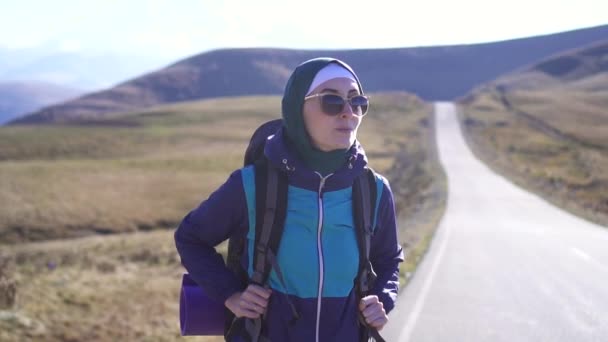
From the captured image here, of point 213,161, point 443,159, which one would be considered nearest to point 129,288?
point 443,159

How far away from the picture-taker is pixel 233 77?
180 m

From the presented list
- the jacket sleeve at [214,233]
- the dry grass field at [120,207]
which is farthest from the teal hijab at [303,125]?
the dry grass field at [120,207]

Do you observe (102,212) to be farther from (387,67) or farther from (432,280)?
(387,67)

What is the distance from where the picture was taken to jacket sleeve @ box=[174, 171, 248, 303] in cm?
261

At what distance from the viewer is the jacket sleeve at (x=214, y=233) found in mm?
2611

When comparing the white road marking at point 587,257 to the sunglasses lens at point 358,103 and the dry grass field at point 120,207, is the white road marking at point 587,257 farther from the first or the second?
the sunglasses lens at point 358,103

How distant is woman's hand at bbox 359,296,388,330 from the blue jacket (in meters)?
0.06

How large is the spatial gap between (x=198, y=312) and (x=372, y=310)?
76 centimetres

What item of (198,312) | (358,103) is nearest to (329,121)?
(358,103)

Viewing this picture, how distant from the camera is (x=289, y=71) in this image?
574 feet

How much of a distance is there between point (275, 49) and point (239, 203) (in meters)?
189

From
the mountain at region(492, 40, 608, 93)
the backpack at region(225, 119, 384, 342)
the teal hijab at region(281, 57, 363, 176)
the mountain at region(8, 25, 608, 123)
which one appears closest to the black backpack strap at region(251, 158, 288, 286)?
the backpack at region(225, 119, 384, 342)

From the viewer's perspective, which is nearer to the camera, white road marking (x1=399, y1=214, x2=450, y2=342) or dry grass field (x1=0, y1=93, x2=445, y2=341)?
white road marking (x1=399, y1=214, x2=450, y2=342)

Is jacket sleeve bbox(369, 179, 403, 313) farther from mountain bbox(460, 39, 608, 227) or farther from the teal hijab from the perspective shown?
mountain bbox(460, 39, 608, 227)
